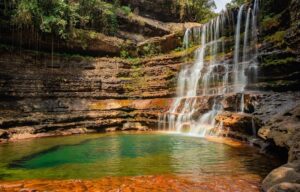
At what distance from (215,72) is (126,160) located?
1316cm

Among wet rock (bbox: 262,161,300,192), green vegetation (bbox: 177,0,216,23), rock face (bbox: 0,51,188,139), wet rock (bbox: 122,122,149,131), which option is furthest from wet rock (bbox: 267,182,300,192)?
green vegetation (bbox: 177,0,216,23)

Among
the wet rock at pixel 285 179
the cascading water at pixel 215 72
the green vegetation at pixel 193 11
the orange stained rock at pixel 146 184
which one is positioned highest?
the green vegetation at pixel 193 11

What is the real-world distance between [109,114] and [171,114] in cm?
463

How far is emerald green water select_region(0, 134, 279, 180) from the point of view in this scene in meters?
9.36

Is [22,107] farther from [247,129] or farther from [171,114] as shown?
[247,129]

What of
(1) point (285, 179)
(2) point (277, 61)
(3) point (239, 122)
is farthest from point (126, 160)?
(2) point (277, 61)

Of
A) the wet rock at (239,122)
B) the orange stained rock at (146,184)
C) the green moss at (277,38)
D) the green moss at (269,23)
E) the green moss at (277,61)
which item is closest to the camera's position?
the orange stained rock at (146,184)

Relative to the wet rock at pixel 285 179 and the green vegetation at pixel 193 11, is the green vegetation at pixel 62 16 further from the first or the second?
the wet rock at pixel 285 179

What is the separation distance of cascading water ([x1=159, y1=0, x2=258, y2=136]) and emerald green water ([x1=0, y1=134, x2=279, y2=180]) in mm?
4723

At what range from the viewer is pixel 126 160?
37.3ft

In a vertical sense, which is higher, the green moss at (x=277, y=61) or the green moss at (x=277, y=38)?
the green moss at (x=277, y=38)

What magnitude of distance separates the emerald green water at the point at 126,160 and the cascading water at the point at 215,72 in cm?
472

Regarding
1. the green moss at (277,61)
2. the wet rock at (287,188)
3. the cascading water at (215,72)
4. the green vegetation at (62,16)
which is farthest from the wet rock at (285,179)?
the green vegetation at (62,16)

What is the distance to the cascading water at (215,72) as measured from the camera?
63.9 ft
